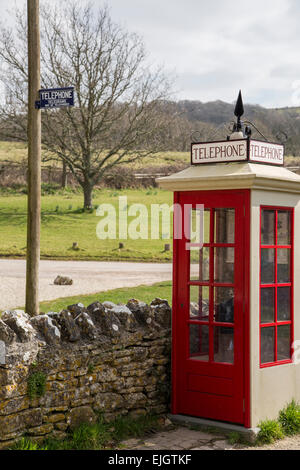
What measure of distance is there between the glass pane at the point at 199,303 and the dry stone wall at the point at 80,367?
31 cm

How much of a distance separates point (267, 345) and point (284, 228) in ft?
3.78

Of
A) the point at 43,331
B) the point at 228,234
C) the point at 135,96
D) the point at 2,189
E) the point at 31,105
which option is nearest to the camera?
the point at 43,331

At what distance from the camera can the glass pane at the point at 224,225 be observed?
5824mm

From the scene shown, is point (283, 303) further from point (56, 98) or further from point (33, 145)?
point (33, 145)

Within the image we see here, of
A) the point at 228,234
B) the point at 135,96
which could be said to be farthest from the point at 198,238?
the point at 135,96

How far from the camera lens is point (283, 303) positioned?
19.8ft

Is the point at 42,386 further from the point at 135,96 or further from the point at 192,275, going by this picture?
the point at 135,96

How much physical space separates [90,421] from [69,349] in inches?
26.7

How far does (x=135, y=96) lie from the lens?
31.0m

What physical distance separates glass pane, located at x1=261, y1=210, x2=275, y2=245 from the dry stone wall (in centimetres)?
124

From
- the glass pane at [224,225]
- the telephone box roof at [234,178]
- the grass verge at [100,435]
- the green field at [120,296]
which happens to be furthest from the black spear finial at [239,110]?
the green field at [120,296]

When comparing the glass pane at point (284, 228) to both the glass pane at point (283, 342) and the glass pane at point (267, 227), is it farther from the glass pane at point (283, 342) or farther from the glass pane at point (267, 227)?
the glass pane at point (283, 342)
